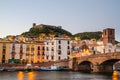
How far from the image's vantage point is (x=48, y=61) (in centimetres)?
14812

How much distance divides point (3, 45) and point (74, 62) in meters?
32.7

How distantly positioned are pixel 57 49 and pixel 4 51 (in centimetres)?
2540

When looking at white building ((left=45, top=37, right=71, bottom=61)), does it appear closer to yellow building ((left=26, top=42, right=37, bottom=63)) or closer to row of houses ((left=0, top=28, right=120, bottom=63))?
row of houses ((left=0, top=28, right=120, bottom=63))

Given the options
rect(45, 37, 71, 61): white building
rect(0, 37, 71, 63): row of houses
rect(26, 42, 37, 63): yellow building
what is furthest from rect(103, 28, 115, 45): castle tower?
rect(26, 42, 37, 63): yellow building

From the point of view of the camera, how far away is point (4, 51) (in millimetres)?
142875

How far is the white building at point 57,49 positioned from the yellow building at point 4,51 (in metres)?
19.3

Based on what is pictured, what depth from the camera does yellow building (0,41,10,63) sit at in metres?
143

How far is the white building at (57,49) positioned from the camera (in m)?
153

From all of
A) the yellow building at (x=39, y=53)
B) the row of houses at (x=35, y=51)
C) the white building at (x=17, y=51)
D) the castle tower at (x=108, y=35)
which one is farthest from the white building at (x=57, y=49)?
the castle tower at (x=108, y=35)

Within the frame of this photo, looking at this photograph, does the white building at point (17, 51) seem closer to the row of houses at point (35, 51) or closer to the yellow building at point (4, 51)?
the row of houses at point (35, 51)

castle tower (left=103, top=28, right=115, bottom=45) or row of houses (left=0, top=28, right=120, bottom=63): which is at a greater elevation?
castle tower (left=103, top=28, right=115, bottom=45)

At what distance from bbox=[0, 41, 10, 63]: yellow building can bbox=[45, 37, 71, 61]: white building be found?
1926 centimetres

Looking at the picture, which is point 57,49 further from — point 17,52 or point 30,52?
point 17,52

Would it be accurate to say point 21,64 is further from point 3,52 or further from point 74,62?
point 74,62
